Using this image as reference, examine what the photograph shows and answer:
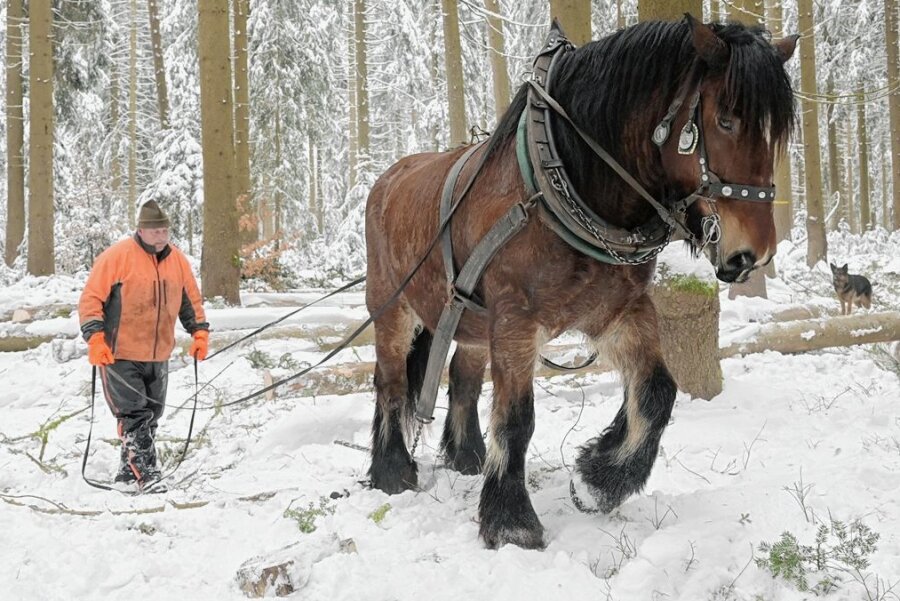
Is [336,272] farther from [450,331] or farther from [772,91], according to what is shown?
[772,91]

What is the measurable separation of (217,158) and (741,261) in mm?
8995

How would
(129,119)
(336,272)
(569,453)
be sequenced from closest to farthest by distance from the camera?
(569,453) < (336,272) < (129,119)

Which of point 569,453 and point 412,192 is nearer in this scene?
point 412,192

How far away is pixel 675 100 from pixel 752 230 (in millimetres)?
599

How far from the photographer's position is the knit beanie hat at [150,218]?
5055mm

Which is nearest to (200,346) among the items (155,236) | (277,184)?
(155,236)

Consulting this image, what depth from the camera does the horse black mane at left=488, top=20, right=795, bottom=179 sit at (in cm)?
257

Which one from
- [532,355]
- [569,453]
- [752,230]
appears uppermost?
[752,230]

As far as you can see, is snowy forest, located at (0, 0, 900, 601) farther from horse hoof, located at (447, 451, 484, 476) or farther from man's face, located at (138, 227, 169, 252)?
man's face, located at (138, 227, 169, 252)

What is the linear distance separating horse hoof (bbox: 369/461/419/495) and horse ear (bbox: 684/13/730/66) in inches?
110

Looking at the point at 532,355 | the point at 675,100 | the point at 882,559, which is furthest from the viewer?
the point at 532,355

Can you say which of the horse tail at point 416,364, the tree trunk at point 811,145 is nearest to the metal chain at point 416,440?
the horse tail at point 416,364

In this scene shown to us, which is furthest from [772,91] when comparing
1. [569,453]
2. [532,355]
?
[569,453]

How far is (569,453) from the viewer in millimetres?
4621
